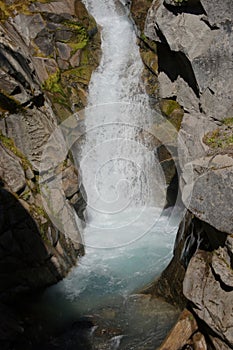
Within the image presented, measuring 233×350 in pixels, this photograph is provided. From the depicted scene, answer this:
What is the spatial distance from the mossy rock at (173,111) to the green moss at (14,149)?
6.08m

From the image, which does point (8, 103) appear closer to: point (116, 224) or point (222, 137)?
point (116, 224)

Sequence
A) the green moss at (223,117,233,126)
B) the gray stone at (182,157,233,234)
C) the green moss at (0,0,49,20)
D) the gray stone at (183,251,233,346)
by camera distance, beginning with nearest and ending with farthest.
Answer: the gray stone at (182,157,233,234) → the gray stone at (183,251,233,346) → the green moss at (223,117,233,126) → the green moss at (0,0,49,20)

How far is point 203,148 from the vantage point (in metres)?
6.84

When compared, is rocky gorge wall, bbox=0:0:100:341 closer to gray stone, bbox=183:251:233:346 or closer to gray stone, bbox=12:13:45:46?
gray stone, bbox=12:13:45:46

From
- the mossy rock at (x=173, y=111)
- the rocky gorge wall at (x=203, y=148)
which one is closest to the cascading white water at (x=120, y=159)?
the mossy rock at (x=173, y=111)

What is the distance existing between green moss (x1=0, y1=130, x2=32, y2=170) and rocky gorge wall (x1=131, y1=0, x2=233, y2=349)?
13.9 feet

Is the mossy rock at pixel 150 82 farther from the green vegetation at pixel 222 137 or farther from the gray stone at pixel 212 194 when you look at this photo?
the gray stone at pixel 212 194

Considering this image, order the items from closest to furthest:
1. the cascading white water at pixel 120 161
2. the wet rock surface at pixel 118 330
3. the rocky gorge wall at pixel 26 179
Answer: the wet rock surface at pixel 118 330 < the rocky gorge wall at pixel 26 179 < the cascading white water at pixel 120 161

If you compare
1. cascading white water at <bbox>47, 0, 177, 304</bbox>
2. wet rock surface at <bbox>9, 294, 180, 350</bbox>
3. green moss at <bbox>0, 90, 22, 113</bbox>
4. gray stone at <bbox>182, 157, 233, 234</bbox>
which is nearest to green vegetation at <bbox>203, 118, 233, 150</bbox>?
gray stone at <bbox>182, 157, 233, 234</bbox>

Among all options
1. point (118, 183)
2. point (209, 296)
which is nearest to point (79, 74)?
point (118, 183)

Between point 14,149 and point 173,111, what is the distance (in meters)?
6.45

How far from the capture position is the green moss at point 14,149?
32.4 ft

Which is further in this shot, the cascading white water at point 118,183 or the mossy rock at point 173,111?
the mossy rock at point 173,111

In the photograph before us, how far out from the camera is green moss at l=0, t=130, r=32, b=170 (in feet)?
32.4
